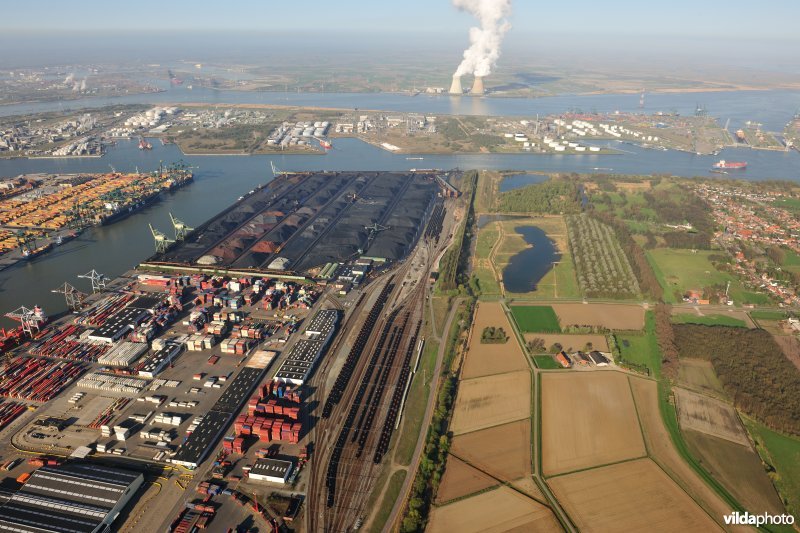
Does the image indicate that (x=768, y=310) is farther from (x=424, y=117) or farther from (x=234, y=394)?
(x=424, y=117)

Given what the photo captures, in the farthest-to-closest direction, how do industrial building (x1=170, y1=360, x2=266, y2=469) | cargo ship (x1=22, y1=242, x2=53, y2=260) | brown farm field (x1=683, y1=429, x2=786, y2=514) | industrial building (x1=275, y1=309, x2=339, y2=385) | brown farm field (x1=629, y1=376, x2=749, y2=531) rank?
Result: cargo ship (x1=22, y1=242, x2=53, y2=260)
industrial building (x1=275, y1=309, x2=339, y2=385)
industrial building (x1=170, y1=360, x2=266, y2=469)
brown farm field (x1=683, y1=429, x2=786, y2=514)
brown farm field (x1=629, y1=376, x2=749, y2=531)

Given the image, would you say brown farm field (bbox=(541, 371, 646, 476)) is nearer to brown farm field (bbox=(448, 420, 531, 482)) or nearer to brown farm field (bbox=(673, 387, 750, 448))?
brown farm field (bbox=(448, 420, 531, 482))

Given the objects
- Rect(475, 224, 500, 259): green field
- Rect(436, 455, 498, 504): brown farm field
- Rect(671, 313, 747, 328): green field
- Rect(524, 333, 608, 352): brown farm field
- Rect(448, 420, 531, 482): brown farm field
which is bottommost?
Rect(436, 455, 498, 504): brown farm field

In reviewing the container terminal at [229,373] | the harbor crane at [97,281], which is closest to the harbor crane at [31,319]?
the container terminal at [229,373]

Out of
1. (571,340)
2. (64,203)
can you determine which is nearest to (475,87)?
(64,203)

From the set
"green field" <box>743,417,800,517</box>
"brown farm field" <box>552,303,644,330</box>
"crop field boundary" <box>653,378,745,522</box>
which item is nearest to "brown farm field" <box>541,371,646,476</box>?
"crop field boundary" <box>653,378,745,522</box>

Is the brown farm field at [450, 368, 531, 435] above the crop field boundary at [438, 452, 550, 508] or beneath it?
above

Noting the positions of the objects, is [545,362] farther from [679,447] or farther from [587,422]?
[679,447]

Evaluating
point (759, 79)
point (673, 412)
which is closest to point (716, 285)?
point (673, 412)
